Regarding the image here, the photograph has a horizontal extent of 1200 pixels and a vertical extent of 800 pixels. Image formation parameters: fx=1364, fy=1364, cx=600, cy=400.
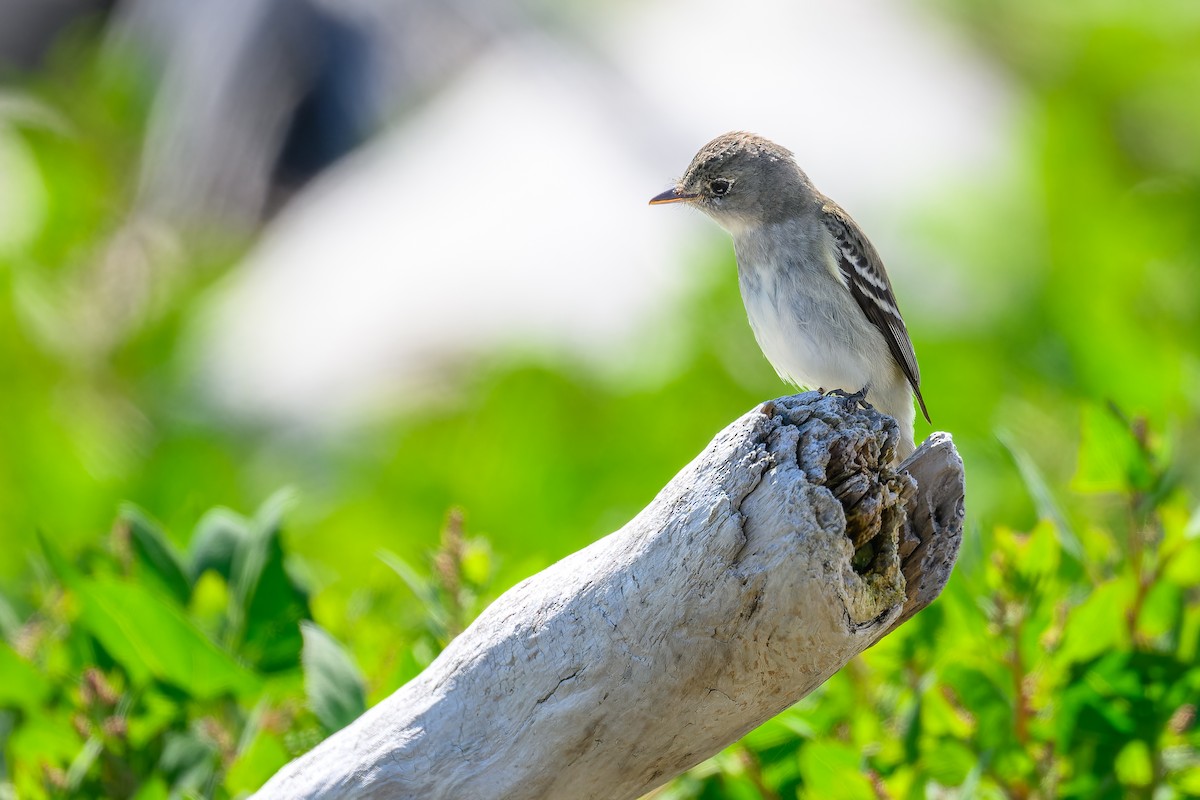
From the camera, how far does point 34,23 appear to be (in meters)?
11.6

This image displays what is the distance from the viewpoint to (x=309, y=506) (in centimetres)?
503

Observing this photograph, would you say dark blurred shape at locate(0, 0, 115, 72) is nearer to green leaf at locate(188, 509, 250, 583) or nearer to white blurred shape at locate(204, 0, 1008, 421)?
white blurred shape at locate(204, 0, 1008, 421)

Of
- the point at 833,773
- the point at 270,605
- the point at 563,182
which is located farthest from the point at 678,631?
the point at 563,182

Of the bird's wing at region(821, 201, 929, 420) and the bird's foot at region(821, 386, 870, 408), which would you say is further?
the bird's wing at region(821, 201, 929, 420)

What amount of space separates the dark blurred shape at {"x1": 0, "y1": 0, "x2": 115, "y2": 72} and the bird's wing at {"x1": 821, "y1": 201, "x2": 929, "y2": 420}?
9.74 meters

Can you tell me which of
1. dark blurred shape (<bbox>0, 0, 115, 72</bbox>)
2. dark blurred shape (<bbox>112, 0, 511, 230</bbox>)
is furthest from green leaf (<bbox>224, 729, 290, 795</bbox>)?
dark blurred shape (<bbox>0, 0, 115, 72</bbox>)

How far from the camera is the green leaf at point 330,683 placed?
2363 millimetres

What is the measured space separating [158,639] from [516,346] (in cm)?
323

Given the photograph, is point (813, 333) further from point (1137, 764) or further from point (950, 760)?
point (1137, 764)

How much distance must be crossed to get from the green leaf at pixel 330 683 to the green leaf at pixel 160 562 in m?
0.51

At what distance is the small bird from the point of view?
3.17 meters

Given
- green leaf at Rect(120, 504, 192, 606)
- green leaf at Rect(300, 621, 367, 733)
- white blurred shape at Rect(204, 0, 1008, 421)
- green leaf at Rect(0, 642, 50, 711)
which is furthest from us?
white blurred shape at Rect(204, 0, 1008, 421)

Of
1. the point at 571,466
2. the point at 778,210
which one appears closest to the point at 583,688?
the point at 778,210

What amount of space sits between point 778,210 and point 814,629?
1693 millimetres
